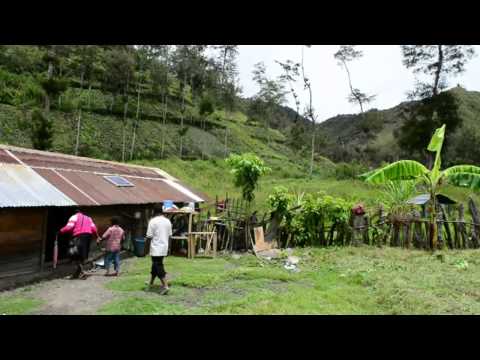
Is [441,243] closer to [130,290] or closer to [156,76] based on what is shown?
[130,290]

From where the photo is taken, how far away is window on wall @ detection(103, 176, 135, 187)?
38.8 ft

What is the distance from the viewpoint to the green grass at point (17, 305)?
609cm

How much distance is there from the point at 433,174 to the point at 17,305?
1171 cm

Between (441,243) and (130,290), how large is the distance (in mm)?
9726

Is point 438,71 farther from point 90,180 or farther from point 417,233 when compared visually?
point 90,180

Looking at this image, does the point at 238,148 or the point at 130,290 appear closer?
the point at 130,290

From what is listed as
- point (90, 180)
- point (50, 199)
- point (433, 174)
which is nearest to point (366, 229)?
point (433, 174)

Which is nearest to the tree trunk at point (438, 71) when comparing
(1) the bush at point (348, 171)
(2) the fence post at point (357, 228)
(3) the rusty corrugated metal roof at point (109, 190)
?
(1) the bush at point (348, 171)

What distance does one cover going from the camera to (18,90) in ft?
102

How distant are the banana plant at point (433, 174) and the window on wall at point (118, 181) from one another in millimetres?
7843

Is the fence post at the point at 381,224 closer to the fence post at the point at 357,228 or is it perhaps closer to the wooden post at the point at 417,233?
the fence post at the point at 357,228

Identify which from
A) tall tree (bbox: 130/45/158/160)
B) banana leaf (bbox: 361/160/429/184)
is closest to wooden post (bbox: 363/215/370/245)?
banana leaf (bbox: 361/160/429/184)
